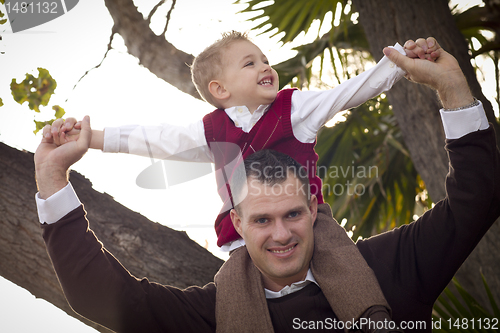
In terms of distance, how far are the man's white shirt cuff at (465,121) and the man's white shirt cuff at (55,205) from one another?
1591 millimetres

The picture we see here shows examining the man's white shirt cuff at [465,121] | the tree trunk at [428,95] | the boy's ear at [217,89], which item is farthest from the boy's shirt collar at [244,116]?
the tree trunk at [428,95]

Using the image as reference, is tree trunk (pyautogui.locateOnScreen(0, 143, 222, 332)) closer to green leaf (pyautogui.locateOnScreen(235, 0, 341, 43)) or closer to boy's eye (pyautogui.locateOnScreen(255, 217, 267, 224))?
boy's eye (pyautogui.locateOnScreen(255, 217, 267, 224))

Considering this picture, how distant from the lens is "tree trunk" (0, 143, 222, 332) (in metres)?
2.18

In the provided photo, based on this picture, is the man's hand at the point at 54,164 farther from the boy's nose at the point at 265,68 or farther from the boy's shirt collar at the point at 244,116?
the boy's nose at the point at 265,68

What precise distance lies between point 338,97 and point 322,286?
2.87ft

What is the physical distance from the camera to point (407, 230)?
2152mm

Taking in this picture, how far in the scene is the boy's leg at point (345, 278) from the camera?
1.88 meters

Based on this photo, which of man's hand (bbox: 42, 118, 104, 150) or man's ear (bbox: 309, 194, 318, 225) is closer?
man's hand (bbox: 42, 118, 104, 150)

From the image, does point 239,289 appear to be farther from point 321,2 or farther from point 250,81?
point 321,2

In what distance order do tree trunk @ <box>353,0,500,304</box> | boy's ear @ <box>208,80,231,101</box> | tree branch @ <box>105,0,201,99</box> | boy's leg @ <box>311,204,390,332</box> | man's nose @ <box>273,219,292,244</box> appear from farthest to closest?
tree branch @ <box>105,0,201,99</box>
tree trunk @ <box>353,0,500,304</box>
boy's ear @ <box>208,80,231,101</box>
man's nose @ <box>273,219,292,244</box>
boy's leg @ <box>311,204,390,332</box>

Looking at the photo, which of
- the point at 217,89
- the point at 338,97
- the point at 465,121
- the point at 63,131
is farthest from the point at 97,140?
the point at 465,121

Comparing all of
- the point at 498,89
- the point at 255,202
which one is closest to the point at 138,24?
the point at 255,202

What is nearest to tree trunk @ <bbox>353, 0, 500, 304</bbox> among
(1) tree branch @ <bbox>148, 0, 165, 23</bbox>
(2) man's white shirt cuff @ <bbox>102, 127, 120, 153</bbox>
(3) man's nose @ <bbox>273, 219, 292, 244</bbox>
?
(1) tree branch @ <bbox>148, 0, 165, 23</bbox>

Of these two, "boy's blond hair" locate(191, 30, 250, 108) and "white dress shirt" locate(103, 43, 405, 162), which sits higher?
"boy's blond hair" locate(191, 30, 250, 108)
